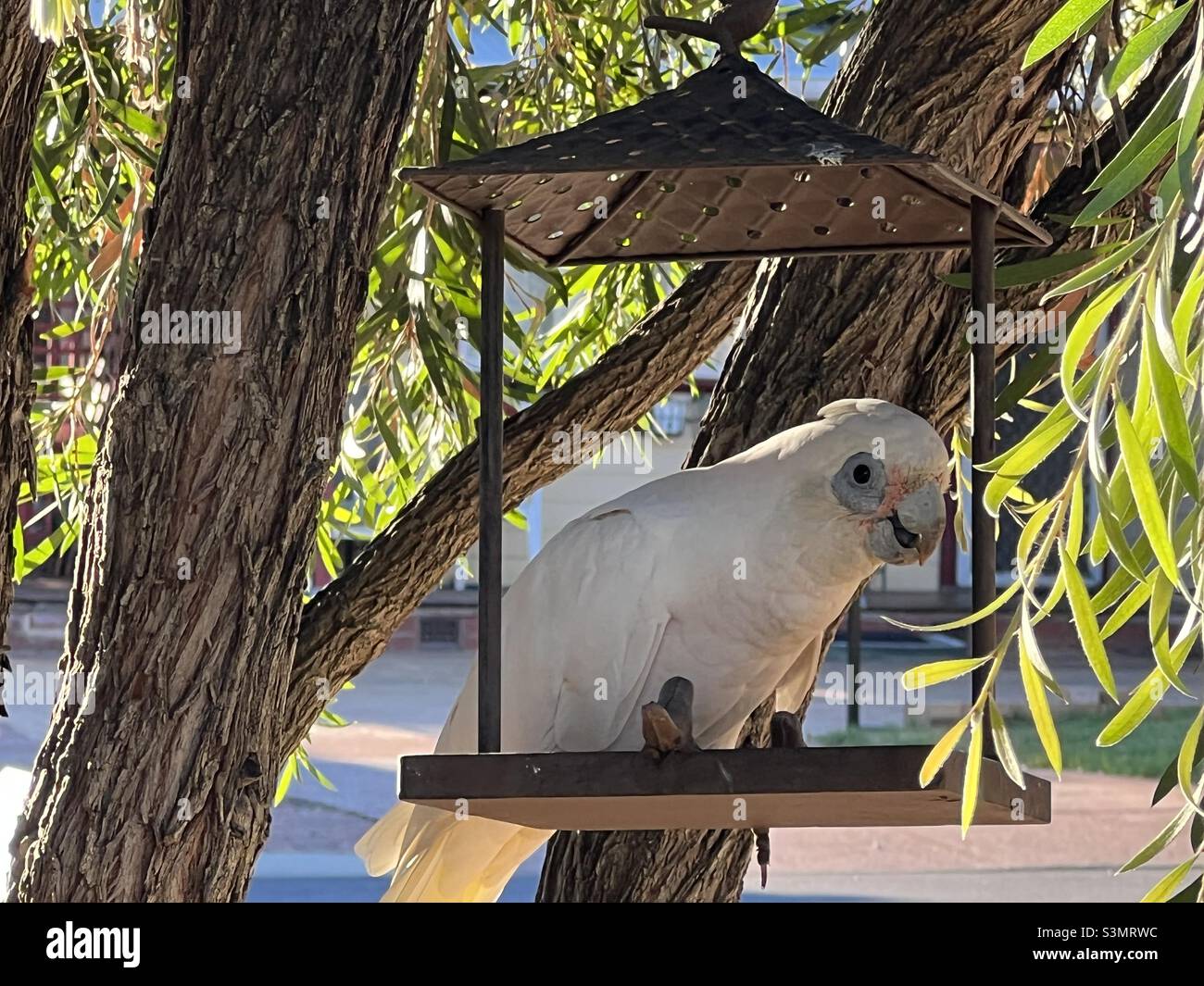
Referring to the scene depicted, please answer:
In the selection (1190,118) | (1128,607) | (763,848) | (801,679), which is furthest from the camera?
(801,679)

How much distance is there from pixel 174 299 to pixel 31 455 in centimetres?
36

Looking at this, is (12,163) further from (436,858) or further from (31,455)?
(436,858)

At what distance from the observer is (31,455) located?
2129mm

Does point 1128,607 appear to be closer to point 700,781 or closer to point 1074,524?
point 1074,524

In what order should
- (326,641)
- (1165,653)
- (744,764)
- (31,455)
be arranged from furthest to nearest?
(326,641)
(31,455)
(744,764)
(1165,653)

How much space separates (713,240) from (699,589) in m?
0.44

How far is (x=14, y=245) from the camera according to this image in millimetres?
2021

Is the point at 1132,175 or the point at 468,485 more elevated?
the point at 1132,175

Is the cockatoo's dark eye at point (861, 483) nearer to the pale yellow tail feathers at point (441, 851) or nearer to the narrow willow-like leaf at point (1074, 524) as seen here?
the narrow willow-like leaf at point (1074, 524)

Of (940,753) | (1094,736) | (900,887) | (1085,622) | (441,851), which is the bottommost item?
(900,887)

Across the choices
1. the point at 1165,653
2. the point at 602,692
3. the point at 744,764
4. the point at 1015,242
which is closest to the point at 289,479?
the point at 602,692

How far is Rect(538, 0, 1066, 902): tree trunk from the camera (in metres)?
2.36

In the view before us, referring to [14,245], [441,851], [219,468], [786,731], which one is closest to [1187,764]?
[786,731]

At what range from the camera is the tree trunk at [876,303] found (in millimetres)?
2355
